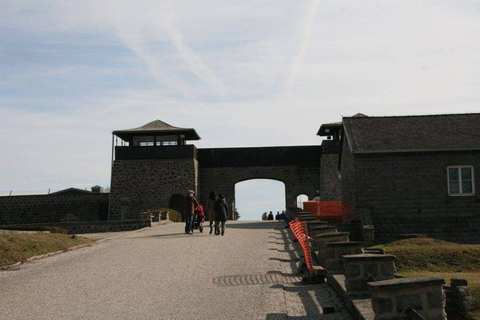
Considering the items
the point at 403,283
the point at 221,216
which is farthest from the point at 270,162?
the point at 403,283

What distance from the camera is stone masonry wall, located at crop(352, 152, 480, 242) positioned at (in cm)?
2491

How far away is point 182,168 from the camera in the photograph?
39.3 meters

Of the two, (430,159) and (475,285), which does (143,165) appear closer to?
(430,159)

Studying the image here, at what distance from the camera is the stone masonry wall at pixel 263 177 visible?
4022 centimetres

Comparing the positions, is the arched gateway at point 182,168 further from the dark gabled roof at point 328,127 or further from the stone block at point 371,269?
the stone block at point 371,269

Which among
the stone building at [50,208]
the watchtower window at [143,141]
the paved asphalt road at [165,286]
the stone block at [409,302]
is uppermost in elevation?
the watchtower window at [143,141]

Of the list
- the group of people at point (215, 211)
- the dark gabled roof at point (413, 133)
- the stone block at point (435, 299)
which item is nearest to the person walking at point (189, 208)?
the group of people at point (215, 211)

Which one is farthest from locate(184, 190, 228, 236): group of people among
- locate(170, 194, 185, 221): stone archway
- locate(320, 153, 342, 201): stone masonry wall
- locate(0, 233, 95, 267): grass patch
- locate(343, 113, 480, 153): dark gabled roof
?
locate(320, 153, 342, 201): stone masonry wall

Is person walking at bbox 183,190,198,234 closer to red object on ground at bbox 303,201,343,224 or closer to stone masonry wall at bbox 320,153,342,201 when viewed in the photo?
red object on ground at bbox 303,201,343,224

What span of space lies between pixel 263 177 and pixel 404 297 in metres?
34.4

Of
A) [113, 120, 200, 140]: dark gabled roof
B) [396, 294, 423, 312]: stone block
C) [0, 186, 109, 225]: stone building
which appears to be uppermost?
[113, 120, 200, 140]: dark gabled roof

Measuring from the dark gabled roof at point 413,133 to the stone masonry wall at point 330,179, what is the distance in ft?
34.2

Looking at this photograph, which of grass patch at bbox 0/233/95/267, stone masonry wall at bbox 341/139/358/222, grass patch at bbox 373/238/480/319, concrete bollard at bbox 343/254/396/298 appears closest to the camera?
concrete bollard at bbox 343/254/396/298

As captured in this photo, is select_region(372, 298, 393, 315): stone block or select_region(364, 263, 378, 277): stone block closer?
select_region(372, 298, 393, 315): stone block
